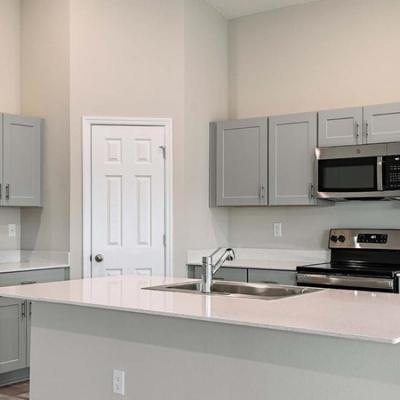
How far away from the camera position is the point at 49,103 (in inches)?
196

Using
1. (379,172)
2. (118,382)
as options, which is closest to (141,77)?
(379,172)

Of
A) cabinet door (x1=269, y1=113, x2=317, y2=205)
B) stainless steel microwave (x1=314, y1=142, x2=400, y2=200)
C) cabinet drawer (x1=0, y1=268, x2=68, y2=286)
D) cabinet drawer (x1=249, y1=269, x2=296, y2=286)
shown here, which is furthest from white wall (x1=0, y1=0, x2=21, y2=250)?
stainless steel microwave (x1=314, y1=142, x2=400, y2=200)

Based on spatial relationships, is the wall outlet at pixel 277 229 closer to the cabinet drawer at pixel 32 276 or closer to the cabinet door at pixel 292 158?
the cabinet door at pixel 292 158

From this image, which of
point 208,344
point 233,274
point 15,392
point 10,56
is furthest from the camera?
point 10,56

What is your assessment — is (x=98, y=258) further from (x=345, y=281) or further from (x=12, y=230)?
(x=345, y=281)

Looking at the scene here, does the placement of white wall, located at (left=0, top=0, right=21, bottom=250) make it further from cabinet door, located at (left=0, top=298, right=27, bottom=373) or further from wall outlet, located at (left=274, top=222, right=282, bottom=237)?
wall outlet, located at (left=274, top=222, right=282, bottom=237)

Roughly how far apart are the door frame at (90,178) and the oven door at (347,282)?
1.17 meters

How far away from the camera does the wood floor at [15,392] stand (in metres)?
4.10

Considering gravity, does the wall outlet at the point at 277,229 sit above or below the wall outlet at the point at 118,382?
above

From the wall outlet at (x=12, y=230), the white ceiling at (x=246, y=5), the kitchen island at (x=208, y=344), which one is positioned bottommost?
the kitchen island at (x=208, y=344)

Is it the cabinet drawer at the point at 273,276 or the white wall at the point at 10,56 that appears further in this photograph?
the white wall at the point at 10,56

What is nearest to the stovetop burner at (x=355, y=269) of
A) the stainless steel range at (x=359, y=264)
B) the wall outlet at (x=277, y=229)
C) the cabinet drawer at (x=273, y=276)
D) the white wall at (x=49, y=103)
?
the stainless steel range at (x=359, y=264)

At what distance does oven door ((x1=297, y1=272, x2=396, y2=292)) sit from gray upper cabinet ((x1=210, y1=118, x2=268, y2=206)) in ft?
2.86

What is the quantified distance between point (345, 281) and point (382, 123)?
1202 millimetres
